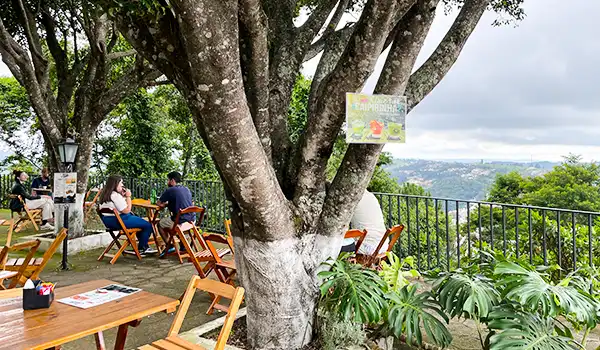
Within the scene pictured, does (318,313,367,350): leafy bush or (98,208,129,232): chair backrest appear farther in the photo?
(98,208,129,232): chair backrest

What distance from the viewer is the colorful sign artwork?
3.32 metres

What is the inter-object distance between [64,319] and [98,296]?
1.44ft

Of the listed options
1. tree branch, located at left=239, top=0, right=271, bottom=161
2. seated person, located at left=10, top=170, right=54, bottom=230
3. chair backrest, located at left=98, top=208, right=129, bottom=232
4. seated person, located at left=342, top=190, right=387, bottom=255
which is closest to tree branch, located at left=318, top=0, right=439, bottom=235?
tree branch, located at left=239, top=0, right=271, bottom=161

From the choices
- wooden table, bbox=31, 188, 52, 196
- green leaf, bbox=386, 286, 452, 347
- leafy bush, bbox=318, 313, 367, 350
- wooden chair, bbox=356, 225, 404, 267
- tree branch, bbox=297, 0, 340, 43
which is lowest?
leafy bush, bbox=318, 313, 367, 350

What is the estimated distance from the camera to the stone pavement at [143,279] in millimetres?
4090

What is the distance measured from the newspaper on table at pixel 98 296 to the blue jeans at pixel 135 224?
3981 mm

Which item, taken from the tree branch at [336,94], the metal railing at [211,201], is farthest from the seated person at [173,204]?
the tree branch at [336,94]

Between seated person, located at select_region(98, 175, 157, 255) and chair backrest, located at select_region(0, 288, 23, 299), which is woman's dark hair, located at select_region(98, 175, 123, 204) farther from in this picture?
chair backrest, located at select_region(0, 288, 23, 299)

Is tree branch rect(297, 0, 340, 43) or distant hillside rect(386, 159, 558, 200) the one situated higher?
tree branch rect(297, 0, 340, 43)

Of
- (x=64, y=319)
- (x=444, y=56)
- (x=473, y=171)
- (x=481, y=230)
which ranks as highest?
(x=444, y=56)

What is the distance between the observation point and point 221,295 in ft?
9.55

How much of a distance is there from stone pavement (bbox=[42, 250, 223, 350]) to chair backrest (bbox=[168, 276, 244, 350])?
122cm

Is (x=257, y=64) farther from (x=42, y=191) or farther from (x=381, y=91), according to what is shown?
(x=42, y=191)

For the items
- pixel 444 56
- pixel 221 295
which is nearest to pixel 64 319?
pixel 221 295
